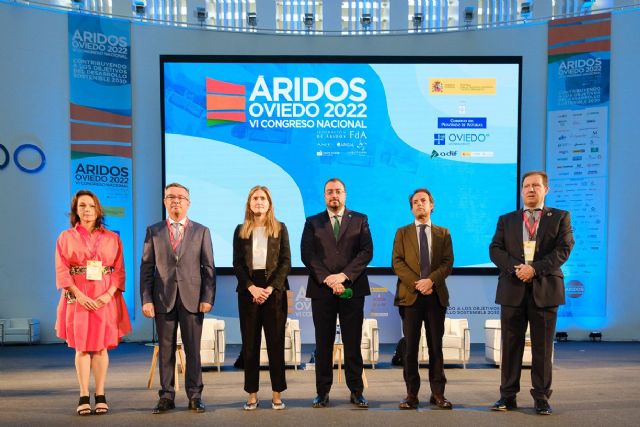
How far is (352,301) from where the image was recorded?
4.45 m

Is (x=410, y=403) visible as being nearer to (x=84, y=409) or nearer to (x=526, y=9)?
(x=84, y=409)

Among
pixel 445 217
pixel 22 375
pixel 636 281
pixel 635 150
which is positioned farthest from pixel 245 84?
pixel 636 281

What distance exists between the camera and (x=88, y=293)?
14.2 ft

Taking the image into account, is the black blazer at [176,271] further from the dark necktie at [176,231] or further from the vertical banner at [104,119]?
the vertical banner at [104,119]

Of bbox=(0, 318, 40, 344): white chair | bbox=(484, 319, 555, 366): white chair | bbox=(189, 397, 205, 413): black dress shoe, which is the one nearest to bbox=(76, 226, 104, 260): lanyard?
bbox=(189, 397, 205, 413): black dress shoe

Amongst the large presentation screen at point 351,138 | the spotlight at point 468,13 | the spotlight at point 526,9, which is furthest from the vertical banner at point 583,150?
the spotlight at point 468,13

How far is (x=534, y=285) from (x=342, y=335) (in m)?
1.35

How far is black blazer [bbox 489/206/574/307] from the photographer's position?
13.8ft

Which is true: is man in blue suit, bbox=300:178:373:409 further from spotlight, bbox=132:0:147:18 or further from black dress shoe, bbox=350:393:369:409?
spotlight, bbox=132:0:147:18

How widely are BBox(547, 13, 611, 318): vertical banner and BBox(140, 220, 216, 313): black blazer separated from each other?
580 cm

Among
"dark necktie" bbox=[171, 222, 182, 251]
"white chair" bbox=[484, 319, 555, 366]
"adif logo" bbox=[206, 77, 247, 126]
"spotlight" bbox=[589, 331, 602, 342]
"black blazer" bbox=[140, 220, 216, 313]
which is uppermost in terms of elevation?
"adif logo" bbox=[206, 77, 247, 126]

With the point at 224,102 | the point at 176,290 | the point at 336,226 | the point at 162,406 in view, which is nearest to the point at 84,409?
the point at 162,406

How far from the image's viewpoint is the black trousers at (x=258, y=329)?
437 cm

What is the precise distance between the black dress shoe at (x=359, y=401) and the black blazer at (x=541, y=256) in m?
1.18
